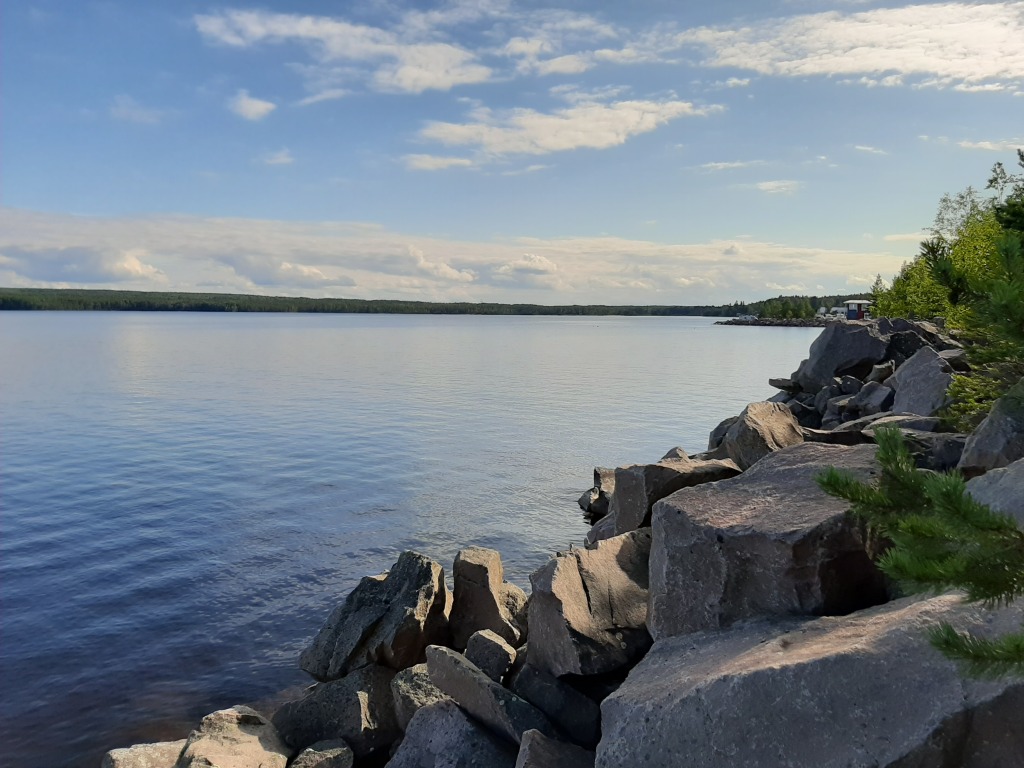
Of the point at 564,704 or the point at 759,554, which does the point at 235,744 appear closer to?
the point at 564,704

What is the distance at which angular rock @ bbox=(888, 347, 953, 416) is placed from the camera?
45.2ft

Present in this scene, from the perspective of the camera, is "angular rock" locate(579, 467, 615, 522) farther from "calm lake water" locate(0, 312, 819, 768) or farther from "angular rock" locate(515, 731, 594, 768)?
"angular rock" locate(515, 731, 594, 768)

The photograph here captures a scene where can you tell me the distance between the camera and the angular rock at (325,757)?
8.41m

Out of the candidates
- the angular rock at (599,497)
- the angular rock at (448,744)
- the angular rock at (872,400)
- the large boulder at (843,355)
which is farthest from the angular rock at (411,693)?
the large boulder at (843,355)

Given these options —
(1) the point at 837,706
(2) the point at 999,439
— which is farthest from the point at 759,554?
(2) the point at 999,439

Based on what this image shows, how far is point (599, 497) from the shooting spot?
1991 centimetres

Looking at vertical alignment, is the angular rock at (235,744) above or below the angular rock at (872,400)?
below

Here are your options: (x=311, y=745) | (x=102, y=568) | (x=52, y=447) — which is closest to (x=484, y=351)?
(x=52, y=447)

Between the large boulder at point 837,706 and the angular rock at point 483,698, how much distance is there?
1.70 m

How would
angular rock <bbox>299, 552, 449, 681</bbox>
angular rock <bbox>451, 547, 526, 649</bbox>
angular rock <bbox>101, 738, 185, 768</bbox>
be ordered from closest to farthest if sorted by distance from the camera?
angular rock <bbox>101, 738, 185, 768</bbox> < angular rock <bbox>299, 552, 449, 681</bbox> < angular rock <bbox>451, 547, 526, 649</bbox>

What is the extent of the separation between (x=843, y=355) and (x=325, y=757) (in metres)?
21.9

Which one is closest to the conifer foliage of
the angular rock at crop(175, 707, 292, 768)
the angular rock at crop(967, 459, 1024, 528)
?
the angular rock at crop(967, 459, 1024, 528)

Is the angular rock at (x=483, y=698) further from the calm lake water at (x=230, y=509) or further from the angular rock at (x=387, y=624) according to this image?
the calm lake water at (x=230, y=509)

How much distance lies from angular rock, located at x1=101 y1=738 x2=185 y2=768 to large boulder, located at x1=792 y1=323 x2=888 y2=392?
21.9m
